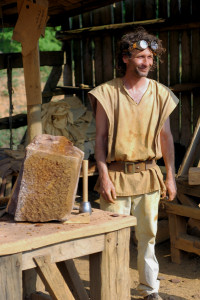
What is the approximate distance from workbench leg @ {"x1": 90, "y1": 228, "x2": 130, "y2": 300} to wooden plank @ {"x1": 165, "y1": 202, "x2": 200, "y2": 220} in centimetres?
209

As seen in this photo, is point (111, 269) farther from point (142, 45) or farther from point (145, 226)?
point (142, 45)

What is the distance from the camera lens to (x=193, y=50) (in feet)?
23.0

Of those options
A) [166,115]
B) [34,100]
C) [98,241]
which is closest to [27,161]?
[98,241]

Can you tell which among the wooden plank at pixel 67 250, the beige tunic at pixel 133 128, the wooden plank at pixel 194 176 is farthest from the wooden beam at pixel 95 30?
the wooden plank at pixel 67 250

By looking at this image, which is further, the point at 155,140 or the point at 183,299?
the point at 183,299

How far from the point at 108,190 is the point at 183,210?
167 centimetres

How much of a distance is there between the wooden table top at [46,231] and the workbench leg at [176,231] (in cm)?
223

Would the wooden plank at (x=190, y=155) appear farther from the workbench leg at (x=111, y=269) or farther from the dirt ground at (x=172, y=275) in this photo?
the workbench leg at (x=111, y=269)

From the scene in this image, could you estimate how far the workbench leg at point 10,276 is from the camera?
280 cm

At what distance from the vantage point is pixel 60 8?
7402mm

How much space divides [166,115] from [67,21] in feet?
16.1

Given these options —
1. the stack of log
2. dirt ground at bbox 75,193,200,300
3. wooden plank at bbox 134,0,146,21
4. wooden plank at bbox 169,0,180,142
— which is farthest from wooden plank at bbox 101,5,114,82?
dirt ground at bbox 75,193,200,300

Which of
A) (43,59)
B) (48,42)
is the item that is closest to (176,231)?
(43,59)

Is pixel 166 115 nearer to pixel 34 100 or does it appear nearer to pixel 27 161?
pixel 27 161
